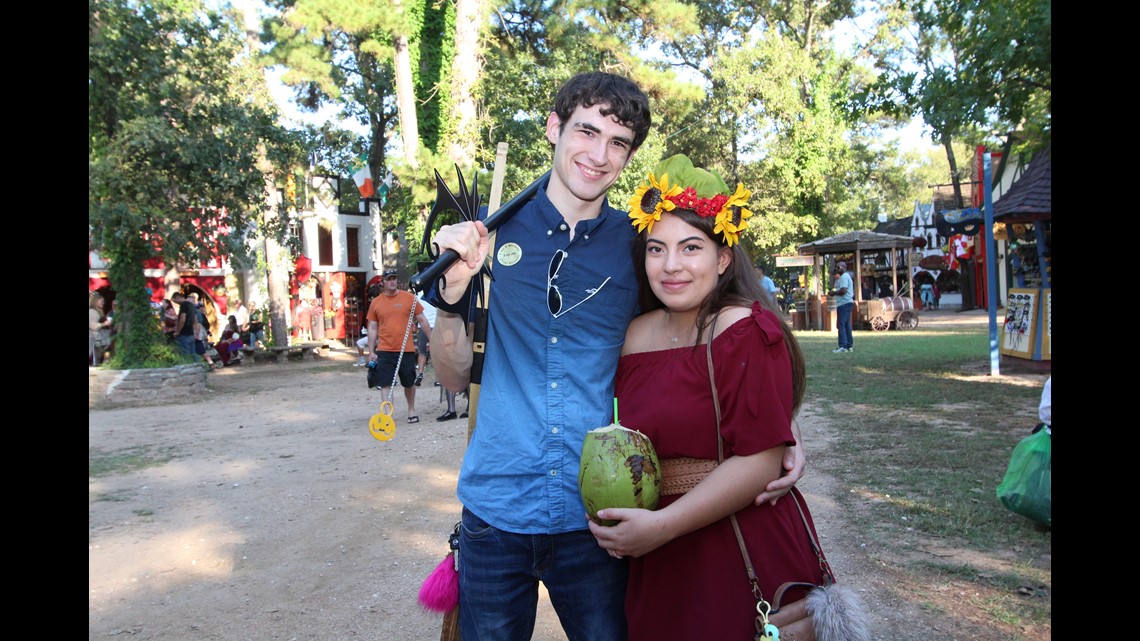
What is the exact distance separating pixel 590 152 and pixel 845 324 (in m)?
15.1

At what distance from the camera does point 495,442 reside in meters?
1.99

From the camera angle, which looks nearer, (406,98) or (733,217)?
(733,217)

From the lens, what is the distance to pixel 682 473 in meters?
1.93

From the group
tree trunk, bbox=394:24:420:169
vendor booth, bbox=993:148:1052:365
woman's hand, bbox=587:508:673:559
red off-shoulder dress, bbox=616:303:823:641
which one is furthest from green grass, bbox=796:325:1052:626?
tree trunk, bbox=394:24:420:169

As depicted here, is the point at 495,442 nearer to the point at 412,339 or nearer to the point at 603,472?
the point at 603,472

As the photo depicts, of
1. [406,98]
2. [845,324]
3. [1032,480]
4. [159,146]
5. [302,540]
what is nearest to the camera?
[1032,480]

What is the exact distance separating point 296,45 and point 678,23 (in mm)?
10768

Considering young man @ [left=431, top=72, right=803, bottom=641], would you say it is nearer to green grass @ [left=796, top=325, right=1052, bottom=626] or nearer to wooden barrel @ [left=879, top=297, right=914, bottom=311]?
green grass @ [left=796, top=325, right=1052, bottom=626]

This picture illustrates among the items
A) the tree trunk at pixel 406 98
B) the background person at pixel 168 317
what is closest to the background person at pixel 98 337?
the background person at pixel 168 317

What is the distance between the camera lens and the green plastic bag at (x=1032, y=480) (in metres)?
4.50

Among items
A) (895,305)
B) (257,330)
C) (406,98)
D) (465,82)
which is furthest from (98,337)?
(895,305)

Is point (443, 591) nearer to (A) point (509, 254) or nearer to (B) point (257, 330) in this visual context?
(A) point (509, 254)

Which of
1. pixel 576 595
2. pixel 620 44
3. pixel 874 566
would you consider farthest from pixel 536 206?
pixel 620 44
